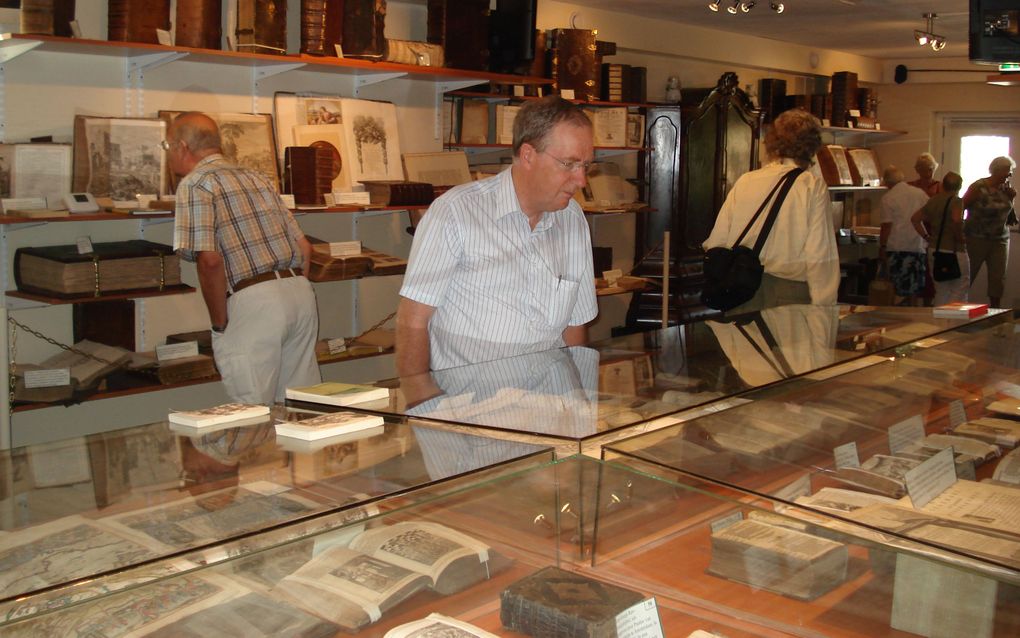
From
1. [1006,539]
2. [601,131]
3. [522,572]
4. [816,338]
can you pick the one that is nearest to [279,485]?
[522,572]

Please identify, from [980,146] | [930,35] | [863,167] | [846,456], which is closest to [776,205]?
[846,456]

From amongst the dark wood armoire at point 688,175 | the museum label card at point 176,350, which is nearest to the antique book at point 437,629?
the museum label card at point 176,350

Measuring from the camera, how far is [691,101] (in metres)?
8.10

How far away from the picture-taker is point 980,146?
12648 millimetres

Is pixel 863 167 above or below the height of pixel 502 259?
above

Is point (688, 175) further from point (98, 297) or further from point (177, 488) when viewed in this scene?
point (177, 488)

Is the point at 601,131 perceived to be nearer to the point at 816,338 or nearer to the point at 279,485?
the point at 816,338

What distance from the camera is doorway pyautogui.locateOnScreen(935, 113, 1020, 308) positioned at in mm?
12375

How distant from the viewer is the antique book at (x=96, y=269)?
156 inches

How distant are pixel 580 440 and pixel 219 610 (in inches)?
25.9

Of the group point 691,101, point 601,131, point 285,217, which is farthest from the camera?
point 691,101

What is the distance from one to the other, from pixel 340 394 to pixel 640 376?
717 mm

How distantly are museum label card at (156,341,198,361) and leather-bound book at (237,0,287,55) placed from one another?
1371 mm

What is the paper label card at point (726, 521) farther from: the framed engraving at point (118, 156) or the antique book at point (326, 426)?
the framed engraving at point (118, 156)
